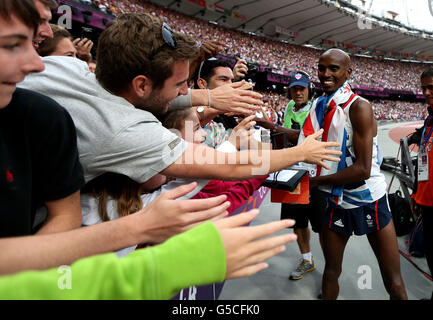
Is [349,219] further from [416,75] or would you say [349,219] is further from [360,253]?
[416,75]

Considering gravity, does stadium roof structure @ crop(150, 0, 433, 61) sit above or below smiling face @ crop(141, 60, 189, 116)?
above

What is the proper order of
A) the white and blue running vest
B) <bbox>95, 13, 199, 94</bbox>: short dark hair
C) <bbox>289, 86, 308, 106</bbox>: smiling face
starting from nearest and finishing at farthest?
1. <bbox>95, 13, 199, 94</bbox>: short dark hair
2. the white and blue running vest
3. <bbox>289, 86, 308, 106</bbox>: smiling face

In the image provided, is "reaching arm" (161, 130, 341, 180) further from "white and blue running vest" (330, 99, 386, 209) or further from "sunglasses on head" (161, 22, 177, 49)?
"white and blue running vest" (330, 99, 386, 209)

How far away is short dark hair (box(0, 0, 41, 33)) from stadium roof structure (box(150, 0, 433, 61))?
66.4ft

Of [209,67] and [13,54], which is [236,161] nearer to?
[13,54]

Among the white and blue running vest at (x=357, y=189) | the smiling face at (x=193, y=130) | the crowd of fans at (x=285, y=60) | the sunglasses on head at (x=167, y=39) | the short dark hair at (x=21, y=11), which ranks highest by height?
the crowd of fans at (x=285, y=60)

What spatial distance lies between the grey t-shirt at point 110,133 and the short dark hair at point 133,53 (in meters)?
0.13

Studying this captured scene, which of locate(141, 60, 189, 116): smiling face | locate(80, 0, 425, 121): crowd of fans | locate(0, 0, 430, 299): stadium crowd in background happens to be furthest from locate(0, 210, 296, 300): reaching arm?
locate(80, 0, 425, 121): crowd of fans

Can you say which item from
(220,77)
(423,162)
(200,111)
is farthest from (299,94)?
(200,111)

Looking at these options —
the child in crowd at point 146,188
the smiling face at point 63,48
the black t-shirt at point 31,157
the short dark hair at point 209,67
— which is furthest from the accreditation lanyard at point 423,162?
the smiling face at point 63,48

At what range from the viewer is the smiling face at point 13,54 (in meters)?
0.71

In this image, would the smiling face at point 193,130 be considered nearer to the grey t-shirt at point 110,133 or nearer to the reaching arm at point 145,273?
the grey t-shirt at point 110,133

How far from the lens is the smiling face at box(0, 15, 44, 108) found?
709 mm

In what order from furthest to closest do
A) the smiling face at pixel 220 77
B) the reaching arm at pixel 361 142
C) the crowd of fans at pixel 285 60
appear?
1. the crowd of fans at pixel 285 60
2. the smiling face at pixel 220 77
3. the reaching arm at pixel 361 142
